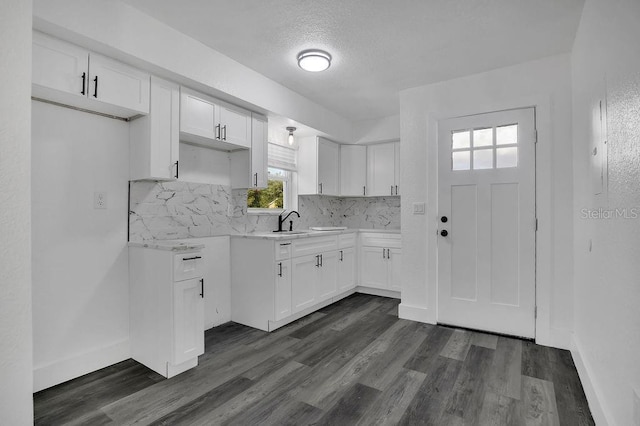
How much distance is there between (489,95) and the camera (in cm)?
319

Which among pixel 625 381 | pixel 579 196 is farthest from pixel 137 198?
pixel 579 196

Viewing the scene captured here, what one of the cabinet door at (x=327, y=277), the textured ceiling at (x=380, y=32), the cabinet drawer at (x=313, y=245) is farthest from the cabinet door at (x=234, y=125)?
the cabinet door at (x=327, y=277)

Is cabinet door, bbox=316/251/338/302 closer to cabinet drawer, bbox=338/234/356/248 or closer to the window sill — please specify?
cabinet drawer, bbox=338/234/356/248

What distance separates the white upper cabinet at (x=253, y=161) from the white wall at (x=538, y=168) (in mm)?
1492

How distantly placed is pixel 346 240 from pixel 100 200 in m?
2.79

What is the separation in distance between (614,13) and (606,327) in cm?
150

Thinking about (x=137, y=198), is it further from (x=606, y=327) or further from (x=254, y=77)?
(x=606, y=327)

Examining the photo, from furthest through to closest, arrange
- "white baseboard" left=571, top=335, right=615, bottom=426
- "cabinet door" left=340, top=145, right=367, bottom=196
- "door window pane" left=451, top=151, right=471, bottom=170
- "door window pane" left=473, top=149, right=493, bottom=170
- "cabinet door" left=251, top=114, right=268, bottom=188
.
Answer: "cabinet door" left=340, top=145, right=367, bottom=196, "cabinet door" left=251, top=114, right=268, bottom=188, "door window pane" left=451, top=151, right=471, bottom=170, "door window pane" left=473, top=149, right=493, bottom=170, "white baseboard" left=571, top=335, right=615, bottom=426

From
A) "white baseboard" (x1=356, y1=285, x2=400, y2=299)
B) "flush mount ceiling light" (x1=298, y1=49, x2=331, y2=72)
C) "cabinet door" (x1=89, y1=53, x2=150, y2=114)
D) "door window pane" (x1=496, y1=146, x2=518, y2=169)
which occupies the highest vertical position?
"flush mount ceiling light" (x1=298, y1=49, x2=331, y2=72)

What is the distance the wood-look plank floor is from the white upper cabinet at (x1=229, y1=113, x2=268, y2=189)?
1.52 meters

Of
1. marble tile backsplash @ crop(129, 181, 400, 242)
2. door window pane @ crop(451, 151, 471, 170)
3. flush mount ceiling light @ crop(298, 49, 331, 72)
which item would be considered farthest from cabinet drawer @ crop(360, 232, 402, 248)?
flush mount ceiling light @ crop(298, 49, 331, 72)

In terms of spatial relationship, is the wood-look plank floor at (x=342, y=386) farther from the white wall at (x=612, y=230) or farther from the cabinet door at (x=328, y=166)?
the cabinet door at (x=328, y=166)

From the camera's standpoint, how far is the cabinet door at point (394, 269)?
14.2 feet

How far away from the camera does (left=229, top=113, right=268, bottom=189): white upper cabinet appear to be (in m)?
3.38
